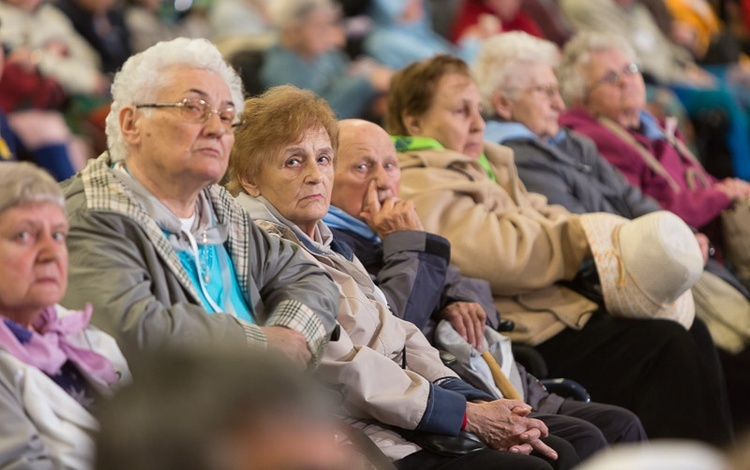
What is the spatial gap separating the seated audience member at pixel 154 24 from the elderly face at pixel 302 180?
3030 millimetres

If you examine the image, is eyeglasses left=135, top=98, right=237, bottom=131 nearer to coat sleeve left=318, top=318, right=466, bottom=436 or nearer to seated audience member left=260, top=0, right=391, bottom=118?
coat sleeve left=318, top=318, right=466, bottom=436

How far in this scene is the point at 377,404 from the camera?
2.76 metres

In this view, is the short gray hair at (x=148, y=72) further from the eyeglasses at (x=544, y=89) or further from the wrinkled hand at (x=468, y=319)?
the eyeglasses at (x=544, y=89)

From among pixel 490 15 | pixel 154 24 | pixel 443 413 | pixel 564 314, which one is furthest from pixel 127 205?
Answer: pixel 490 15

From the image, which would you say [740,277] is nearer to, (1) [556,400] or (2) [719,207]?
(2) [719,207]

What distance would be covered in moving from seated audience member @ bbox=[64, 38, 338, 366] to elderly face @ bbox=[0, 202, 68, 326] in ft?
0.72

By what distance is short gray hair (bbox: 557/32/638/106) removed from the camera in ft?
17.8

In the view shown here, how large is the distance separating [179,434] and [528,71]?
12.8 ft

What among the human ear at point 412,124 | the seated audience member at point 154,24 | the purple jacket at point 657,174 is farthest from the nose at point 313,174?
the seated audience member at point 154,24

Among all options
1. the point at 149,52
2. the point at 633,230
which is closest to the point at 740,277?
the point at 633,230

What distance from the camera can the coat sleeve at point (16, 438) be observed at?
1917mm

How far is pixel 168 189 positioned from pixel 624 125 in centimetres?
317

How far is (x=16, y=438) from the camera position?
6.33ft

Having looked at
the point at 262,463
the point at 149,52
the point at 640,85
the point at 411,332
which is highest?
the point at 262,463
